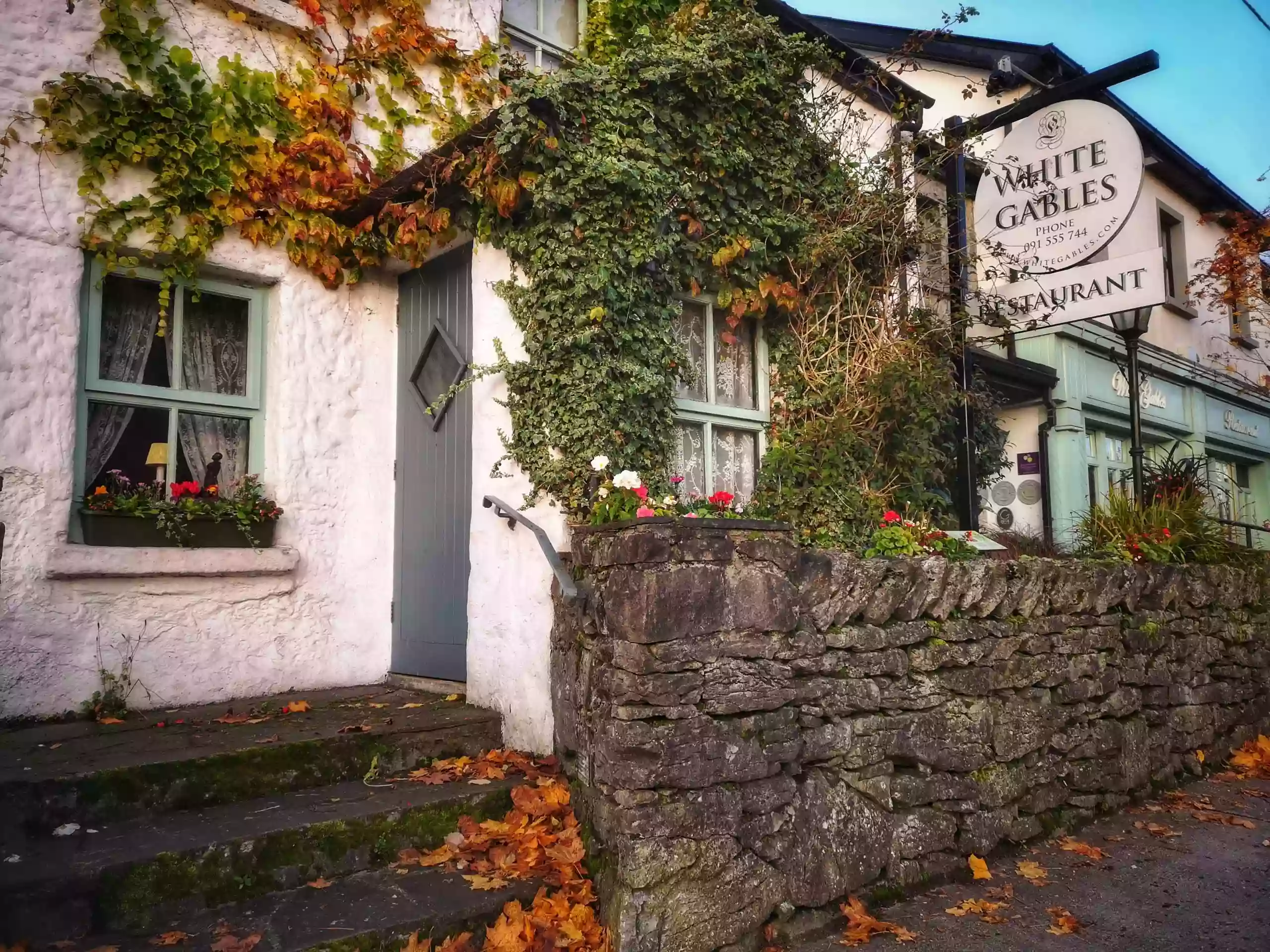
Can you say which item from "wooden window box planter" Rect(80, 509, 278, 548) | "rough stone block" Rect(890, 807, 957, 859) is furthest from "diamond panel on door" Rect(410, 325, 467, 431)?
"rough stone block" Rect(890, 807, 957, 859)

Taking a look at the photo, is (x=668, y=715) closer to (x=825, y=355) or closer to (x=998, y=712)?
(x=998, y=712)

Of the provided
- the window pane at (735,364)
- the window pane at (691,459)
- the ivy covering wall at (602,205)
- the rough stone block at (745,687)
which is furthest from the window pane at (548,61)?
the rough stone block at (745,687)

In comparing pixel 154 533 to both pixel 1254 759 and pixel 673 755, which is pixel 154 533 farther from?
pixel 1254 759

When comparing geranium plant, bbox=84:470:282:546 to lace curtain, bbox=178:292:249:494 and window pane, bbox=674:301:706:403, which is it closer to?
lace curtain, bbox=178:292:249:494

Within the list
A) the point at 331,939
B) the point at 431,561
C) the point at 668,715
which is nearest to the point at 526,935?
the point at 331,939

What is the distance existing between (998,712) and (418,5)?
221 inches

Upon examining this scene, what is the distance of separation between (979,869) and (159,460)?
4791mm

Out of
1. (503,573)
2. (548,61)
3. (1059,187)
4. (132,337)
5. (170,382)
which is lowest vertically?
(503,573)

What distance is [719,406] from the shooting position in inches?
211

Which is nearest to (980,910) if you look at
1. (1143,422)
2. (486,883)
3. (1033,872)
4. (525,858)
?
(1033,872)

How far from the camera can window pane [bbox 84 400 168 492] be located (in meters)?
4.67

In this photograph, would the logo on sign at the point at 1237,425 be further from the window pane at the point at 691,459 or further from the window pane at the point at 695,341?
the window pane at the point at 691,459

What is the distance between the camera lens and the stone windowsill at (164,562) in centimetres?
434

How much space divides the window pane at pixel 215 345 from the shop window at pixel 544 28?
2.81 meters
